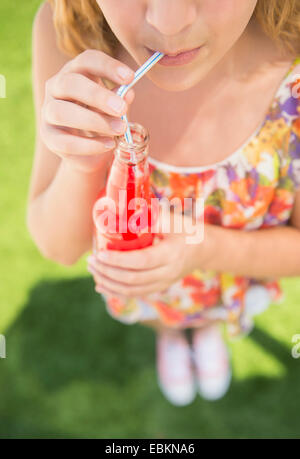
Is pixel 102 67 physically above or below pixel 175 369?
above

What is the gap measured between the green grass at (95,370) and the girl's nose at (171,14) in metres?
0.99

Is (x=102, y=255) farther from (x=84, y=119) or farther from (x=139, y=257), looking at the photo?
(x=84, y=119)

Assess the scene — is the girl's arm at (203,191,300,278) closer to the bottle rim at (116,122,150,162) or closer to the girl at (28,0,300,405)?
the girl at (28,0,300,405)

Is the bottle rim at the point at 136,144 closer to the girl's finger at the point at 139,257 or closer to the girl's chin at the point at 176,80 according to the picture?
the girl's chin at the point at 176,80

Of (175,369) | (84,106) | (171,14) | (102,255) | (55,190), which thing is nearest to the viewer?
(171,14)

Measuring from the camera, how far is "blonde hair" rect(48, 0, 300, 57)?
0.78 metres

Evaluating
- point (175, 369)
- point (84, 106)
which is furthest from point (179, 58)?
point (175, 369)

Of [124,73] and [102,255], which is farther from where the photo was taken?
[102,255]

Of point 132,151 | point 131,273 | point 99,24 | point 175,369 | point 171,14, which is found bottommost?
point 175,369

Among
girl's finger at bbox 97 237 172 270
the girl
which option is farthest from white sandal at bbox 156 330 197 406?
girl's finger at bbox 97 237 172 270

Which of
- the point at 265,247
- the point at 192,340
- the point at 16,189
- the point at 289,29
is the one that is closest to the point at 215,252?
the point at 265,247

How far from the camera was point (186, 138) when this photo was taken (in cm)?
89

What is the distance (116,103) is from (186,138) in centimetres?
29

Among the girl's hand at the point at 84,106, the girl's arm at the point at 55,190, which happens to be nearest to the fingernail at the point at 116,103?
the girl's hand at the point at 84,106
